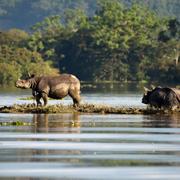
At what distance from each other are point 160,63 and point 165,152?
117m

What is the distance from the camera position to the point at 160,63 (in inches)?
5527

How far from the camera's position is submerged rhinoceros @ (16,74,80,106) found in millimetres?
43688

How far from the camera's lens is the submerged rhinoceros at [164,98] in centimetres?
4081

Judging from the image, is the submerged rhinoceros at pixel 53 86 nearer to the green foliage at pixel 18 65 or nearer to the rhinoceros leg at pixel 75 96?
the rhinoceros leg at pixel 75 96

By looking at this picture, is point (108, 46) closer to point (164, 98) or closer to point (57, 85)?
point (57, 85)

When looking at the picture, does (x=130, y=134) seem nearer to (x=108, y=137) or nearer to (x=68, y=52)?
(x=108, y=137)

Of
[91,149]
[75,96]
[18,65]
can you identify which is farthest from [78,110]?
[18,65]

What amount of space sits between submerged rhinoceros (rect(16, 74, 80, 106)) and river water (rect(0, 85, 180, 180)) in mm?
7450

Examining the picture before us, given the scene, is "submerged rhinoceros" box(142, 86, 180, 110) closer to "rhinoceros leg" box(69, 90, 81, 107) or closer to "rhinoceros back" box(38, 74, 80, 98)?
"rhinoceros leg" box(69, 90, 81, 107)

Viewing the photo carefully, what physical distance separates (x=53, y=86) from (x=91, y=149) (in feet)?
64.4

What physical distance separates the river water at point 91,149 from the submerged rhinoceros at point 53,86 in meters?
7.45

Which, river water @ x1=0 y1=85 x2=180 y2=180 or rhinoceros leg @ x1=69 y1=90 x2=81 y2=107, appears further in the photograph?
rhinoceros leg @ x1=69 y1=90 x2=81 y2=107

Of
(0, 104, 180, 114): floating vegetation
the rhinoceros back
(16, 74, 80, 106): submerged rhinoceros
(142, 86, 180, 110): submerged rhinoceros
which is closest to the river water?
(0, 104, 180, 114): floating vegetation

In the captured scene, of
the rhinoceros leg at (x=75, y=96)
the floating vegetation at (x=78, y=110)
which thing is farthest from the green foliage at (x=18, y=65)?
the floating vegetation at (x=78, y=110)
